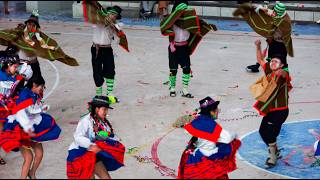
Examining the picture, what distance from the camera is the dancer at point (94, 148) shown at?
8.99 meters

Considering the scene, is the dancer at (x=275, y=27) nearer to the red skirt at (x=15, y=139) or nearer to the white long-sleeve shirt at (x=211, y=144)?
the white long-sleeve shirt at (x=211, y=144)

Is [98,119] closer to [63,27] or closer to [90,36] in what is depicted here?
[90,36]

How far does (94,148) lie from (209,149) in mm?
1583

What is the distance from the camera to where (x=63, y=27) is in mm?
24953

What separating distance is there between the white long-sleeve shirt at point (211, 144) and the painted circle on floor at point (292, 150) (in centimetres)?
200

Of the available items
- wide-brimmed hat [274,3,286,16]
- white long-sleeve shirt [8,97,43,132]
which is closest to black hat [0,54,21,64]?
white long-sleeve shirt [8,97,43,132]

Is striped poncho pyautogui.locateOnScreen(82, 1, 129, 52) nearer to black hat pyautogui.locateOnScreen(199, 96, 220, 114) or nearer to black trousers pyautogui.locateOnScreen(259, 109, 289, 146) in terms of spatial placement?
black trousers pyautogui.locateOnScreen(259, 109, 289, 146)

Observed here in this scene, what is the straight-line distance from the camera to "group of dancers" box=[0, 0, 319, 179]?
30.0 feet

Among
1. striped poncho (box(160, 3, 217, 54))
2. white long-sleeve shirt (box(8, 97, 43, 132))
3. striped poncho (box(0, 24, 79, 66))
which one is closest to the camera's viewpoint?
white long-sleeve shirt (box(8, 97, 43, 132))

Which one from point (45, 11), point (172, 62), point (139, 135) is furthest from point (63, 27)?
point (139, 135)

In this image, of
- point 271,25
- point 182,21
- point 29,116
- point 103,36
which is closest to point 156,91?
point 182,21

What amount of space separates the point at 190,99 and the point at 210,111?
6071 millimetres

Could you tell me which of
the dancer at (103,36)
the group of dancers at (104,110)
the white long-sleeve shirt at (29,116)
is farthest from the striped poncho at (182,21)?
the white long-sleeve shirt at (29,116)

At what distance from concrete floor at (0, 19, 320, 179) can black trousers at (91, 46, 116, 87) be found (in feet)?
2.39
